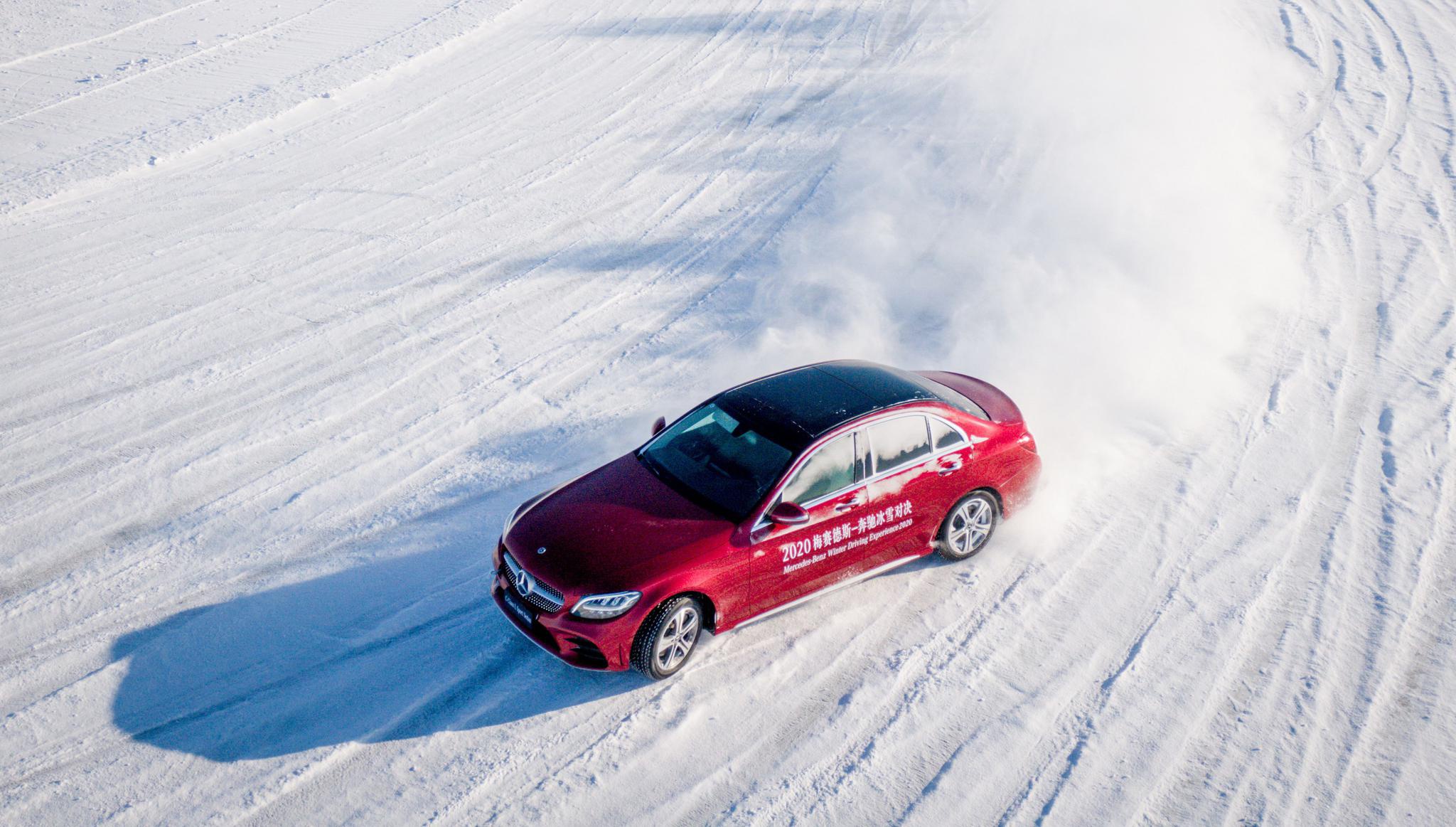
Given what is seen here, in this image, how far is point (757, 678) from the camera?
690 centimetres

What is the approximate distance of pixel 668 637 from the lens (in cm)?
672

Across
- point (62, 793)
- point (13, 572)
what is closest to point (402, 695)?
point (62, 793)

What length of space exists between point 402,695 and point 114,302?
730 centimetres

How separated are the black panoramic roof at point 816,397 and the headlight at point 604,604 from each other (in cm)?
152

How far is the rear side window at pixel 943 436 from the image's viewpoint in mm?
7684

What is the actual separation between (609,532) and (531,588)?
60cm

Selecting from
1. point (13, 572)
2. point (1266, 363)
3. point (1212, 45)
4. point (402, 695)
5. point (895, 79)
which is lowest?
point (13, 572)

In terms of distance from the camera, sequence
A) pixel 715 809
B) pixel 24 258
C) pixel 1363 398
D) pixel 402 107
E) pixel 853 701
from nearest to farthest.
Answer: pixel 715 809 < pixel 853 701 < pixel 1363 398 < pixel 24 258 < pixel 402 107

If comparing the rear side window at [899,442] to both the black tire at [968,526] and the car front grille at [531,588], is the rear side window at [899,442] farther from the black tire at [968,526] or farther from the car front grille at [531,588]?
the car front grille at [531,588]

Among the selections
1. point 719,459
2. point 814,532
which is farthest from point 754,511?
point 719,459

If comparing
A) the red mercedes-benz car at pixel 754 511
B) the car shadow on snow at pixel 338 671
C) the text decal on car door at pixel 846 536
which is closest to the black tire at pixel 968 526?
the red mercedes-benz car at pixel 754 511

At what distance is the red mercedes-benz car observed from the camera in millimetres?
6598

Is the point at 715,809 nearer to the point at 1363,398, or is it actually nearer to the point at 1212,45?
the point at 1363,398

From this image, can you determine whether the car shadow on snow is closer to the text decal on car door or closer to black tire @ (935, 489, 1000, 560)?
the text decal on car door
